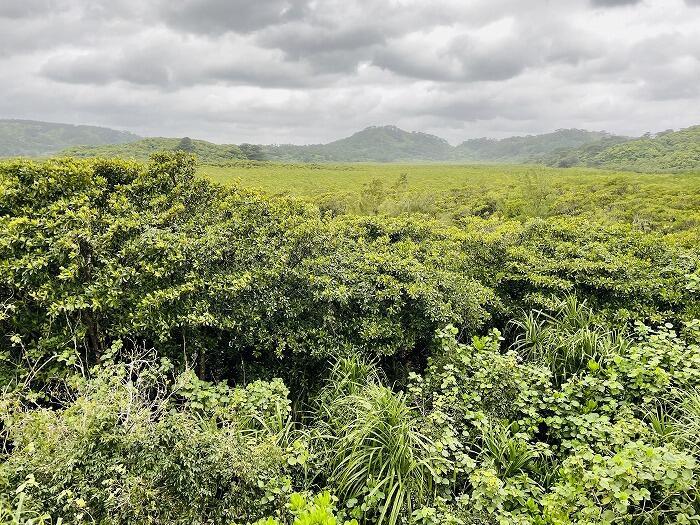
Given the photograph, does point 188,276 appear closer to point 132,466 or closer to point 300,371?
point 300,371

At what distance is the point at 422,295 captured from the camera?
7098 mm

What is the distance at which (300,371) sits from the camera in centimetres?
701

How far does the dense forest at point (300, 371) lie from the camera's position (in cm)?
400

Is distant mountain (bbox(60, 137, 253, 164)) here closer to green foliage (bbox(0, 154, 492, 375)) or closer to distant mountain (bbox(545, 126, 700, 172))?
green foliage (bbox(0, 154, 492, 375))

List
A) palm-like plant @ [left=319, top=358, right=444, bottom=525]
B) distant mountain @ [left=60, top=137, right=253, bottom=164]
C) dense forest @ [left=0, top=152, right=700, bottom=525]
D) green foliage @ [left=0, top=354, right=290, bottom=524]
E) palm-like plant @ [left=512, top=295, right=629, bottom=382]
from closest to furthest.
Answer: green foliage @ [left=0, top=354, right=290, bottom=524] < dense forest @ [left=0, top=152, right=700, bottom=525] < palm-like plant @ [left=319, top=358, right=444, bottom=525] < palm-like plant @ [left=512, top=295, right=629, bottom=382] < distant mountain @ [left=60, top=137, right=253, bottom=164]

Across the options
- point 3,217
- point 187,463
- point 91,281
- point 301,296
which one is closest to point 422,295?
A: point 301,296

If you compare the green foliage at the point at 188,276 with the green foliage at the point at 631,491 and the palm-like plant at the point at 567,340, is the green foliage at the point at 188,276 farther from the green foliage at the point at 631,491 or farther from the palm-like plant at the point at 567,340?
the green foliage at the point at 631,491

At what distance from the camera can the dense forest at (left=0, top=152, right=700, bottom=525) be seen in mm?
3998

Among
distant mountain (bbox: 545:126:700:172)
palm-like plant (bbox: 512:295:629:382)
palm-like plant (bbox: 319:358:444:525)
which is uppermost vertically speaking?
distant mountain (bbox: 545:126:700:172)

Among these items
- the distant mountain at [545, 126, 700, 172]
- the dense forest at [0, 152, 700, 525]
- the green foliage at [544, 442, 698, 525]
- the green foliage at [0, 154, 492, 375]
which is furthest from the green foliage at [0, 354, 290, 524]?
the distant mountain at [545, 126, 700, 172]

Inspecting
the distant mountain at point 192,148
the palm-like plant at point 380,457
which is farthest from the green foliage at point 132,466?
the distant mountain at point 192,148

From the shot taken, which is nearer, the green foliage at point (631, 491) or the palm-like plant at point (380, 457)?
the green foliage at point (631, 491)

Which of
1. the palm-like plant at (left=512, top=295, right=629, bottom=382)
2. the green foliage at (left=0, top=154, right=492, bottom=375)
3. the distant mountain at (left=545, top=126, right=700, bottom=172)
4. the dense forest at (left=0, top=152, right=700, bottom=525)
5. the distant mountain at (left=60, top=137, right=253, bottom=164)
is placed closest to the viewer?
the dense forest at (left=0, top=152, right=700, bottom=525)

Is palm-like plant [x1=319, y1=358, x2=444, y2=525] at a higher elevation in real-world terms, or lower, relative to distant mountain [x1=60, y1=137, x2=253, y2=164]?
lower
